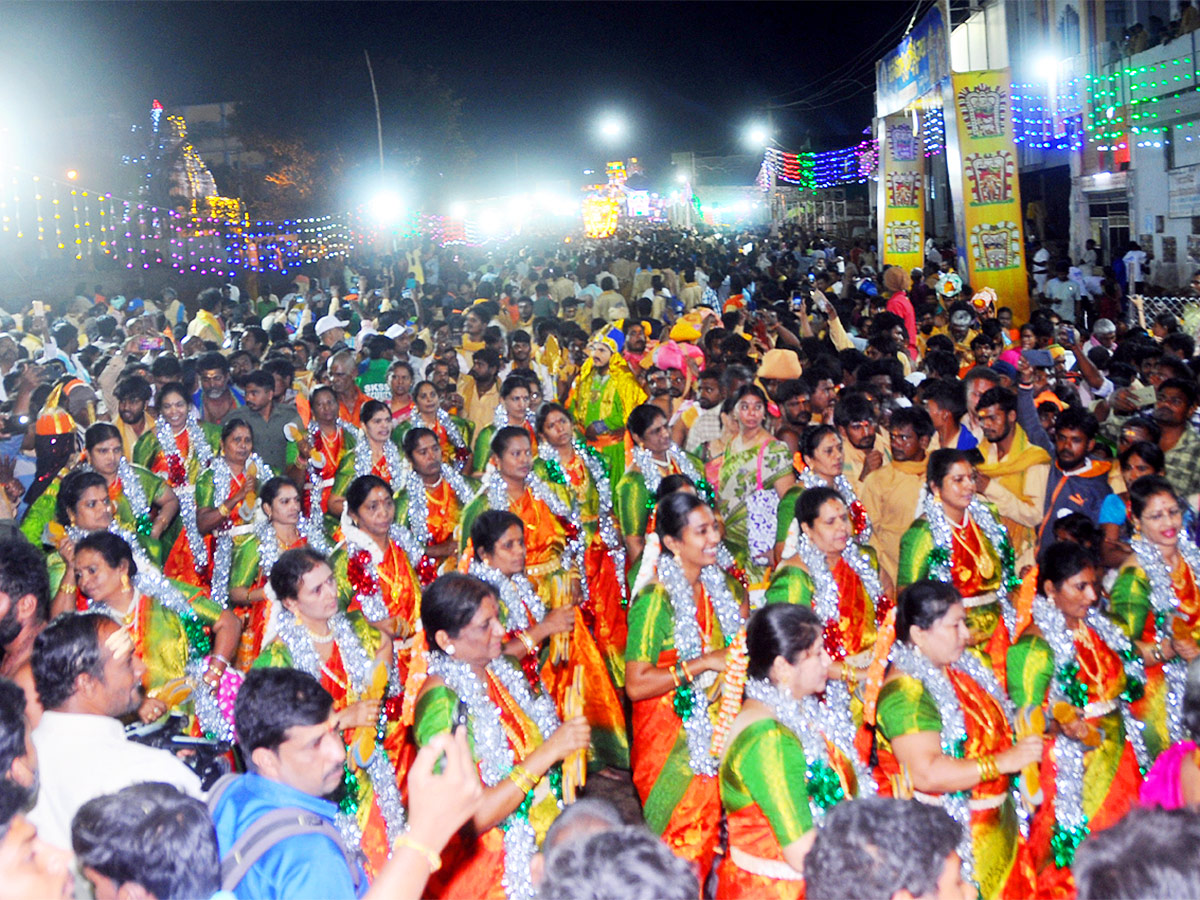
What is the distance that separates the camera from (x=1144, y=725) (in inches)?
179

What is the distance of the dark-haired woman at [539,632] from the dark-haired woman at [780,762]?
1175 mm

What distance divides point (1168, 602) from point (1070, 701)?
0.70 meters

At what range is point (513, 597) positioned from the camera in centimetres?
520

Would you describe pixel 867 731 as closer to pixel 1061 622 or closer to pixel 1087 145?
pixel 1061 622

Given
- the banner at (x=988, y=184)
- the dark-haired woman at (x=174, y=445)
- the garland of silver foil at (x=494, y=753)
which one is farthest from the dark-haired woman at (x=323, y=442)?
the banner at (x=988, y=184)

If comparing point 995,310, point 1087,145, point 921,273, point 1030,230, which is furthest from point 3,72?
point 1030,230

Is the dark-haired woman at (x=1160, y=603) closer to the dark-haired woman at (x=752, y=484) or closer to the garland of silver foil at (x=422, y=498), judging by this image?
the dark-haired woman at (x=752, y=484)

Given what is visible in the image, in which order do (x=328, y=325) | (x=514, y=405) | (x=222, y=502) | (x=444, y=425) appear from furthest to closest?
1. (x=328, y=325)
2. (x=444, y=425)
3. (x=514, y=405)
4. (x=222, y=502)

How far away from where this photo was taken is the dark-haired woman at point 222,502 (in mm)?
6598

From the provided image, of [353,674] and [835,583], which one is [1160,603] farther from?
[353,674]

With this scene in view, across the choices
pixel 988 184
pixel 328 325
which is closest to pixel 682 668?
pixel 328 325

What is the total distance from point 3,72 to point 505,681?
19.8 meters

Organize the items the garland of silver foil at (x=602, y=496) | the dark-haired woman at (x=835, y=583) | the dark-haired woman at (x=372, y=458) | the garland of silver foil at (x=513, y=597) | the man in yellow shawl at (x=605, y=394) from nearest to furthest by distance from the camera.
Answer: the dark-haired woman at (x=835, y=583)
the garland of silver foil at (x=513, y=597)
the garland of silver foil at (x=602, y=496)
the dark-haired woman at (x=372, y=458)
the man in yellow shawl at (x=605, y=394)

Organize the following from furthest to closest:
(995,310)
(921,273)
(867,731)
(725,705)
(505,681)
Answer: (921,273) < (995,310) < (867,731) < (505,681) < (725,705)
